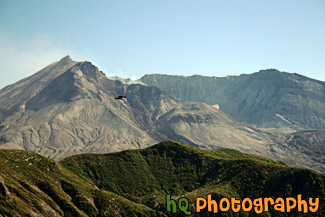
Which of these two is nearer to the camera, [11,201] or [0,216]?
[0,216]

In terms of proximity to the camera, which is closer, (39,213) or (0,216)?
(0,216)

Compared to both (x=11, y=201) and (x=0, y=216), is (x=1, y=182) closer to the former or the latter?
(x=11, y=201)

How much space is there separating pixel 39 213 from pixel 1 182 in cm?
2227

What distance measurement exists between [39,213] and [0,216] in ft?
84.0

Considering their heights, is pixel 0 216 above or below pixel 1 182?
below

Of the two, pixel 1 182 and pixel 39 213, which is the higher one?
pixel 1 182

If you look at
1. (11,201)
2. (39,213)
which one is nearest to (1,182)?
(11,201)

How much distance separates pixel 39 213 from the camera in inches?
7805

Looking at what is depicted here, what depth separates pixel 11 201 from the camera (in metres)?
194

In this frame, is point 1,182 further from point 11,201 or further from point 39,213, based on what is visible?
point 39,213

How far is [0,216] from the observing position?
17475 cm

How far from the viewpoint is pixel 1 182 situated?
196000mm

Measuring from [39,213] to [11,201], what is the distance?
45.3ft
